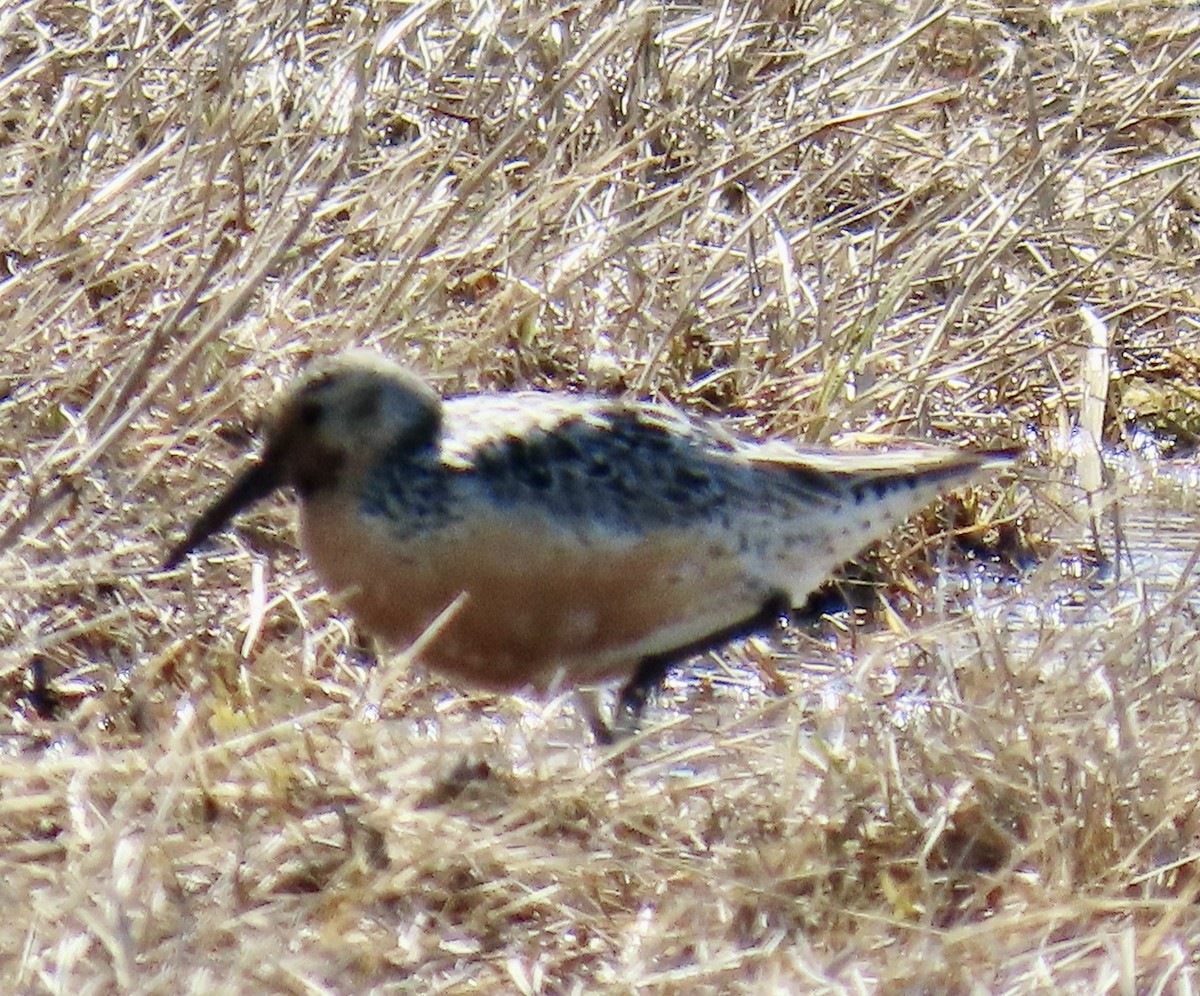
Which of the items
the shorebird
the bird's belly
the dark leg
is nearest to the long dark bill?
the shorebird

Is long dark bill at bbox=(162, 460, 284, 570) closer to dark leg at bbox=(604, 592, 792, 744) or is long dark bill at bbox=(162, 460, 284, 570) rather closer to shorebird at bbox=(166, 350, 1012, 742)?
shorebird at bbox=(166, 350, 1012, 742)

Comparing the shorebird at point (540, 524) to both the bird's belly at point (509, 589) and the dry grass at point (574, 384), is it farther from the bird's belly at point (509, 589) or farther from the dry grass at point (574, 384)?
the dry grass at point (574, 384)

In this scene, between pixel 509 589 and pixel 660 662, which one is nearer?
pixel 509 589

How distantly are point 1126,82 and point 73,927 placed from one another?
161 inches

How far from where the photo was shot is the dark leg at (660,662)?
4625 mm

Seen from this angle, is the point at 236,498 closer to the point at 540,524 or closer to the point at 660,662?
the point at 540,524

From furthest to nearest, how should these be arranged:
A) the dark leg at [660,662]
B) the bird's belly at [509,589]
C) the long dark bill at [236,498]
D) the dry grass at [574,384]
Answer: the dark leg at [660,662] → the long dark bill at [236,498] → the bird's belly at [509,589] → the dry grass at [574,384]

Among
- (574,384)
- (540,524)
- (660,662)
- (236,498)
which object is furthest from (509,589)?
(574,384)

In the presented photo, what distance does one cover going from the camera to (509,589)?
4.26 metres

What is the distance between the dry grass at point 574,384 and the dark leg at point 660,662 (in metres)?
0.11

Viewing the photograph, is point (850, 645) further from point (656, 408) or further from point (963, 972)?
point (963, 972)

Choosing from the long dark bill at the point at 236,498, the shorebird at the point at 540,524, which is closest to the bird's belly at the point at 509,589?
the shorebird at the point at 540,524

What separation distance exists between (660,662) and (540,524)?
1.58 feet

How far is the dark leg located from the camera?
462cm
